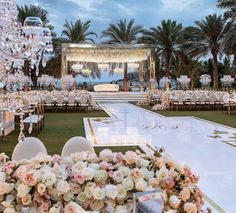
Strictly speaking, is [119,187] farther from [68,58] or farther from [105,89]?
[105,89]

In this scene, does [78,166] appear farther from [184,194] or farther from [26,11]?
[26,11]

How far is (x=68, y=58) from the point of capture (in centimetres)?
2241

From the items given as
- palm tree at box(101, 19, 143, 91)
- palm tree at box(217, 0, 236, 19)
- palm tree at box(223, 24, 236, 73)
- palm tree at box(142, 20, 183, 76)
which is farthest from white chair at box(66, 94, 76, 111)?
palm tree at box(101, 19, 143, 91)

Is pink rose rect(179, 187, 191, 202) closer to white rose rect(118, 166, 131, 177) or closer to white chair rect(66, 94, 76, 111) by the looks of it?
white rose rect(118, 166, 131, 177)

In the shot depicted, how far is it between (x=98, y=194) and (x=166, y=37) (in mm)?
24063

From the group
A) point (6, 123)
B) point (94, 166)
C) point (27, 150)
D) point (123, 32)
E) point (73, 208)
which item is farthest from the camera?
point (123, 32)

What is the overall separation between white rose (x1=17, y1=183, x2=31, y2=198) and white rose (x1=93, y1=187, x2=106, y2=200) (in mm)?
327

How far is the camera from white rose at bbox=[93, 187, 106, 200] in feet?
5.96

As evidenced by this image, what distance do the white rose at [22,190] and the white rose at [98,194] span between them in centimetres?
33

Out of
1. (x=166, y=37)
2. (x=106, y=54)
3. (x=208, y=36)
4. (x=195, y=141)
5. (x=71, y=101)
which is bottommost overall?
(x=195, y=141)

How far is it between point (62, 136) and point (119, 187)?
644 cm

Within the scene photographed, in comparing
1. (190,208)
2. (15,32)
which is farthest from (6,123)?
(190,208)

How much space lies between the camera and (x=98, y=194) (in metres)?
1.82

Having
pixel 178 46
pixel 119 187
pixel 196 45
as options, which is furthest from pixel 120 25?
pixel 119 187
